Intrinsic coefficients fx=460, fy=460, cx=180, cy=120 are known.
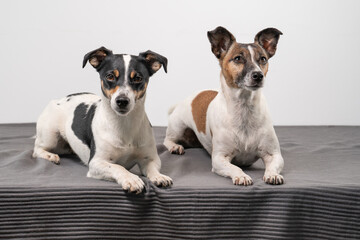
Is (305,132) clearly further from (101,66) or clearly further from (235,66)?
(101,66)

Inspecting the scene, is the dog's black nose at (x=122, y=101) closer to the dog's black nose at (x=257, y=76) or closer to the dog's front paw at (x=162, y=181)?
the dog's front paw at (x=162, y=181)

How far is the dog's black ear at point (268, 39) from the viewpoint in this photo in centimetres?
318

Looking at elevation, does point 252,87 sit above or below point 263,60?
below

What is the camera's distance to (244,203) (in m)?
2.56

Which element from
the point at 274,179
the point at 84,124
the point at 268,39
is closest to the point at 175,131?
the point at 84,124

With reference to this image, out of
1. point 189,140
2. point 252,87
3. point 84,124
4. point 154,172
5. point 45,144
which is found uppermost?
point 252,87

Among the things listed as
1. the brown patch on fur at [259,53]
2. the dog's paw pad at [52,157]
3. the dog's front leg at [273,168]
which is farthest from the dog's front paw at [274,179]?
the dog's paw pad at [52,157]

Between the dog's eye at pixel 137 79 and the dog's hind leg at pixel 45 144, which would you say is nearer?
the dog's eye at pixel 137 79

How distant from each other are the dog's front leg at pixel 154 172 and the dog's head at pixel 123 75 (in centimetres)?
41

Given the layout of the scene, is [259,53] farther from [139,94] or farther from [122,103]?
[122,103]

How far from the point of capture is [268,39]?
3227 millimetres

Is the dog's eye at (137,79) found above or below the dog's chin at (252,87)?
above

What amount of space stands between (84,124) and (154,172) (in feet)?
2.36

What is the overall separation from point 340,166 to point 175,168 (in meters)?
1.15
